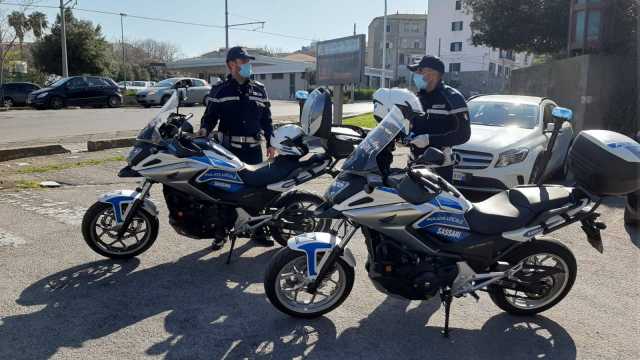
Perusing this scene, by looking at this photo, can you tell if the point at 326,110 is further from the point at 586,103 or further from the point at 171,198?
the point at 586,103

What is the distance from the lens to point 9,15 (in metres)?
35.0

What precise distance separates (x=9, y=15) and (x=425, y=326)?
130ft

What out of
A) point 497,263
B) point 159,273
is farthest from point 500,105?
point 159,273

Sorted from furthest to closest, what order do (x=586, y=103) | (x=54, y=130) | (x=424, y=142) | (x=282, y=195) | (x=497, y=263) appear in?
(x=54, y=130) → (x=586, y=103) → (x=282, y=195) → (x=424, y=142) → (x=497, y=263)

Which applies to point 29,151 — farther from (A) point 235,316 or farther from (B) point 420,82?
(B) point 420,82

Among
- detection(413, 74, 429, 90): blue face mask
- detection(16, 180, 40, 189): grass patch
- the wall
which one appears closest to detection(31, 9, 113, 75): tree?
detection(16, 180, 40, 189): grass patch

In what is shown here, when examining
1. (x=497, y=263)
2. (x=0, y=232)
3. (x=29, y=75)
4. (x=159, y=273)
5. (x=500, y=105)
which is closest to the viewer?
(x=497, y=263)

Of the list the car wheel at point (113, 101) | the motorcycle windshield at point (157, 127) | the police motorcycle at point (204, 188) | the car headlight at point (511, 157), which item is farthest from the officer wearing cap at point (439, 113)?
the car wheel at point (113, 101)

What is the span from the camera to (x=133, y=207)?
4.86m

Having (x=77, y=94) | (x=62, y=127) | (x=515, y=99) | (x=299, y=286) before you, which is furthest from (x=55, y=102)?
(x=299, y=286)

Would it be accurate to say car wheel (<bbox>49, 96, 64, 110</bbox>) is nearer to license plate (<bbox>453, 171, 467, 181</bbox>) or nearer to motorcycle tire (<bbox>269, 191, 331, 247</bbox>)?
license plate (<bbox>453, 171, 467, 181</bbox>)

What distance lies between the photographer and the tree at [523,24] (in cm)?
2245

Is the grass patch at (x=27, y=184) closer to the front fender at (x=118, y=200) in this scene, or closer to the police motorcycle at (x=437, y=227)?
the front fender at (x=118, y=200)

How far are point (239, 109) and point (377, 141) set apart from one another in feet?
8.13
